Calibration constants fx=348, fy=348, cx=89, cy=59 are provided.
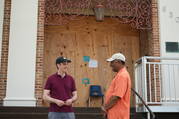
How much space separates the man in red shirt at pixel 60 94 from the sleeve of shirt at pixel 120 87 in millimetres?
814

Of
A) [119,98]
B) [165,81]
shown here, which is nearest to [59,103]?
[119,98]

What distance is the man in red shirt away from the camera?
5.02 m

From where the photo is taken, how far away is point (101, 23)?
1090 cm

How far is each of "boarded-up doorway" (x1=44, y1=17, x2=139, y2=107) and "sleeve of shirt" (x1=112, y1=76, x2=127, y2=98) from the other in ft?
19.2

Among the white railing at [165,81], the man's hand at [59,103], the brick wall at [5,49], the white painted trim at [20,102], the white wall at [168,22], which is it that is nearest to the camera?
the man's hand at [59,103]

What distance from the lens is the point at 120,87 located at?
452 centimetres

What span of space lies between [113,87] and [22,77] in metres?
4.73

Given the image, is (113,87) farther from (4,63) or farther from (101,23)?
(101,23)

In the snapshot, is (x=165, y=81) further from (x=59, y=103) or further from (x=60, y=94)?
(x=59, y=103)

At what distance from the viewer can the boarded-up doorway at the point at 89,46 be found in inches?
412

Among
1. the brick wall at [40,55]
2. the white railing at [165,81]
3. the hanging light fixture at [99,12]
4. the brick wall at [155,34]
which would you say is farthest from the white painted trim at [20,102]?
the brick wall at [155,34]

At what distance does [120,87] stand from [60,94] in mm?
1023

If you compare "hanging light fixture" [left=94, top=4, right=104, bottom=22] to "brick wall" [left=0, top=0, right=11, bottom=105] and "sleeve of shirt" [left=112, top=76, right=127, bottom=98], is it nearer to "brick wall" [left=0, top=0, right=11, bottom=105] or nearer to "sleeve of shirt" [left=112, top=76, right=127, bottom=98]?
"brick wall" [left=0, top=0, right=11, bottom=105]

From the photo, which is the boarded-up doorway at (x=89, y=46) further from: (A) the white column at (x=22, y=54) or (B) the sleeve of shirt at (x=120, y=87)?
(B) the sleeve of shirt at (x=120, y=87)
